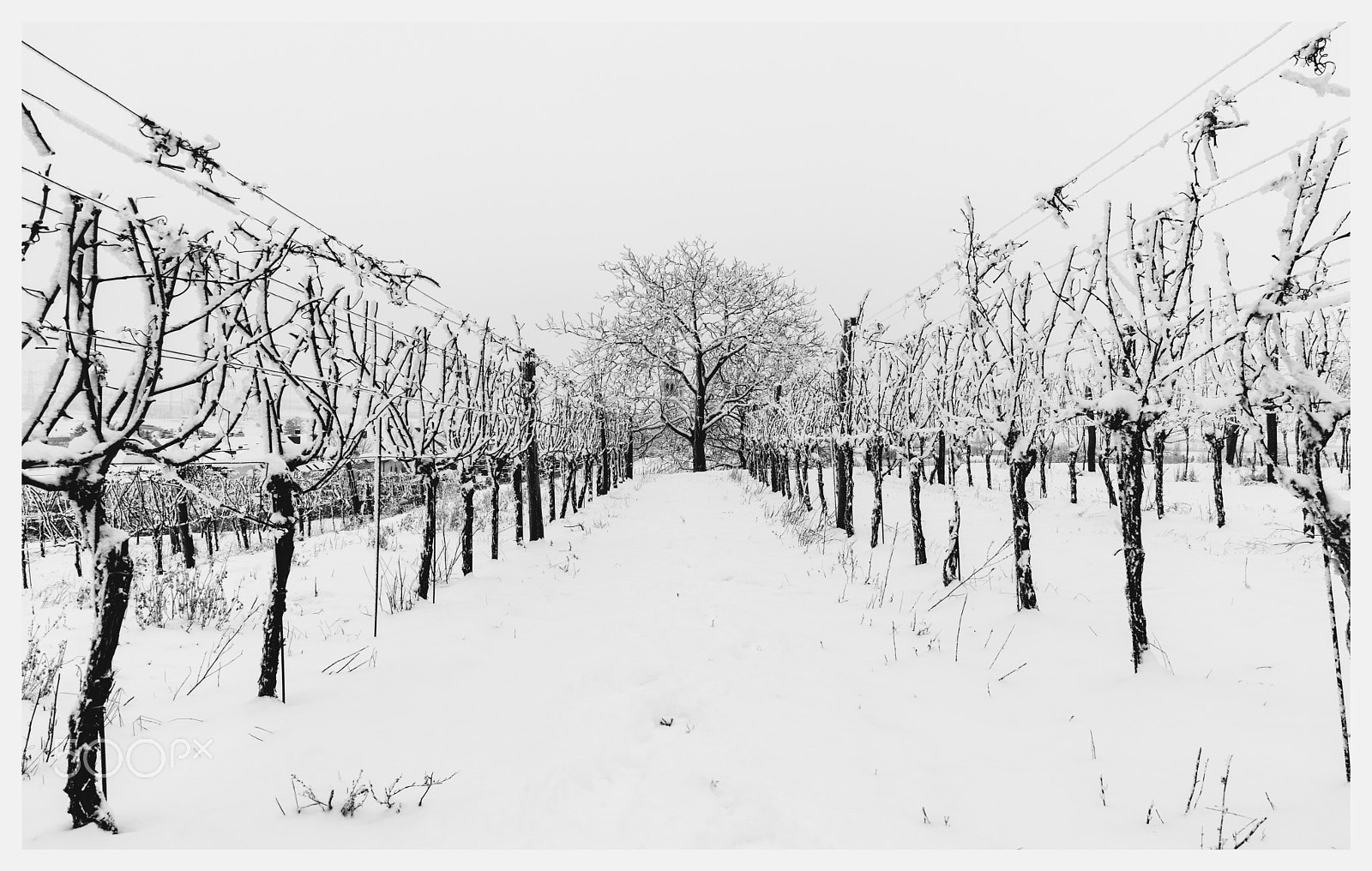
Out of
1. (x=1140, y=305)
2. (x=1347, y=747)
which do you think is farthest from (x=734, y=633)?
(x=1140, y=305)

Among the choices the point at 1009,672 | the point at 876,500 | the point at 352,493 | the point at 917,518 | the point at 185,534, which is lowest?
the point at 185,534

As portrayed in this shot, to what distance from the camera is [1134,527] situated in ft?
13.7

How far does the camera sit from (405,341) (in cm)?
577

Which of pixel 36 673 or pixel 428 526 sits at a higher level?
pixel 428 526

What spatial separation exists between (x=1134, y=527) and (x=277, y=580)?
601cm

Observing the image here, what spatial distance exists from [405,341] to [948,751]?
5773 mm

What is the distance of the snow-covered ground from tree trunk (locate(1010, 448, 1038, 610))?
0.80 ft

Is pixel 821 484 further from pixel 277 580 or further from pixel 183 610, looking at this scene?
pixel 183 610

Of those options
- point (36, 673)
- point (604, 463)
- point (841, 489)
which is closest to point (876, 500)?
point (841, 489)

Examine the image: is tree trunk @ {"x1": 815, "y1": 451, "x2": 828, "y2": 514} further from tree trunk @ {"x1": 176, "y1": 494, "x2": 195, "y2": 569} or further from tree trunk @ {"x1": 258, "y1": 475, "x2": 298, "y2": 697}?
tree trunk @ {"x1": 176, "y1": 494, "x2": 195, "y2": 569}

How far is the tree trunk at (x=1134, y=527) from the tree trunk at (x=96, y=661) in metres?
5.71

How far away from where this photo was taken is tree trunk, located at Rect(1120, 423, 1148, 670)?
402cm

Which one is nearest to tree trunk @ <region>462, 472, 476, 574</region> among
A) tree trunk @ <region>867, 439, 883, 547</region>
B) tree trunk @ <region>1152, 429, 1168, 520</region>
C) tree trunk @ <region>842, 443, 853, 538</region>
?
tree trunk @ <region>867, 439, 883, 547</region>

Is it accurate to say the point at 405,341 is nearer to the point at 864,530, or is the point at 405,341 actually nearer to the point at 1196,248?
the point at 1196,248
